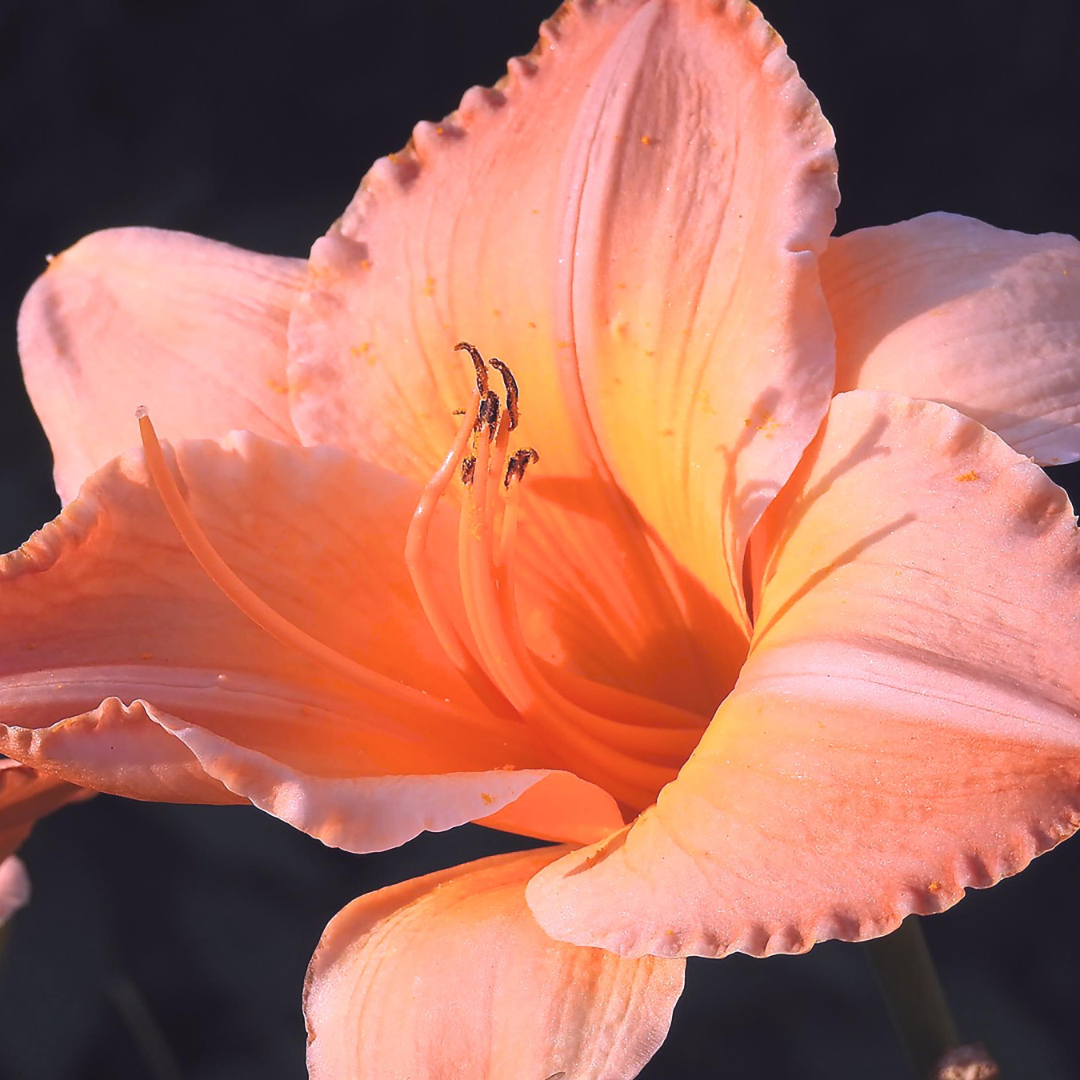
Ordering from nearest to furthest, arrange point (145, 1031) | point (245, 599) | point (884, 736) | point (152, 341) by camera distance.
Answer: point (884, 736), point (245, 599), point (152, 341), point (145, 1031)

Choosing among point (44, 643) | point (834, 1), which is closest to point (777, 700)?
point (44, 643)

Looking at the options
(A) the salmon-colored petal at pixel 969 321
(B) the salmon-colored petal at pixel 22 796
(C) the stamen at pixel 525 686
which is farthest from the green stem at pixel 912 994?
(B) the salmon-colored petal at pixel 22 796

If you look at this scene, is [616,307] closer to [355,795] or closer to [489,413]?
[489,413]

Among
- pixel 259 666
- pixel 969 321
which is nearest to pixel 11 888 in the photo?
pixel 259 666

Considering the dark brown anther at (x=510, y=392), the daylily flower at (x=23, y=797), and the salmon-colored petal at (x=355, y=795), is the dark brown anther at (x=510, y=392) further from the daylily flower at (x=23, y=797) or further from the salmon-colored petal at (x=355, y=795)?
the daylily flower at (x=23, y=797)

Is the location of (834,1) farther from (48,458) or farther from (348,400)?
(48,458)
